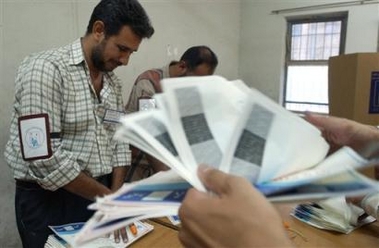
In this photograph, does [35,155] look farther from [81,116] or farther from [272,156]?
[272,156]

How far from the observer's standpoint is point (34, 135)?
112 cm

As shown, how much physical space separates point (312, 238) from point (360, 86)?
1299 millimetres

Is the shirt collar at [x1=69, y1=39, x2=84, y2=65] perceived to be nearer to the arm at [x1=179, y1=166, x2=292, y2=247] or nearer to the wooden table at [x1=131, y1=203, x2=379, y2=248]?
the wooden table at [x1=131, y1=203, x2=379, y2=248]

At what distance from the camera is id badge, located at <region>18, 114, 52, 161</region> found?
3.66 ft

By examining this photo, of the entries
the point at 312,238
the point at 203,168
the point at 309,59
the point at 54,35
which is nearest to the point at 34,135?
the point at 203,168

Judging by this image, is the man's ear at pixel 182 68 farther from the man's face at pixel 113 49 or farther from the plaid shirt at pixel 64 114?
the plaid shirt at pixel 64 114

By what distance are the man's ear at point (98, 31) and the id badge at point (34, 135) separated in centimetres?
46

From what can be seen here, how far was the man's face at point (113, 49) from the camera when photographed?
1371 mm

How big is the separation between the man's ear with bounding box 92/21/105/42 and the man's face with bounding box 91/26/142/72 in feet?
0.07

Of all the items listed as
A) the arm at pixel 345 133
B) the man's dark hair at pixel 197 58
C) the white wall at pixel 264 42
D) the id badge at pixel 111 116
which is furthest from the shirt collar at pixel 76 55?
the white wall at pixel 264 42

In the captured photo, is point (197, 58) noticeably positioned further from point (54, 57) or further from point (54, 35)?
point (54, 57)

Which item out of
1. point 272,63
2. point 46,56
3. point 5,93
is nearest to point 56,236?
point 46,56

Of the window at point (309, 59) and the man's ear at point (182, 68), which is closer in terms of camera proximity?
the man's ear at point (182, 68)

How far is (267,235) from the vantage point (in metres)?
0.36
